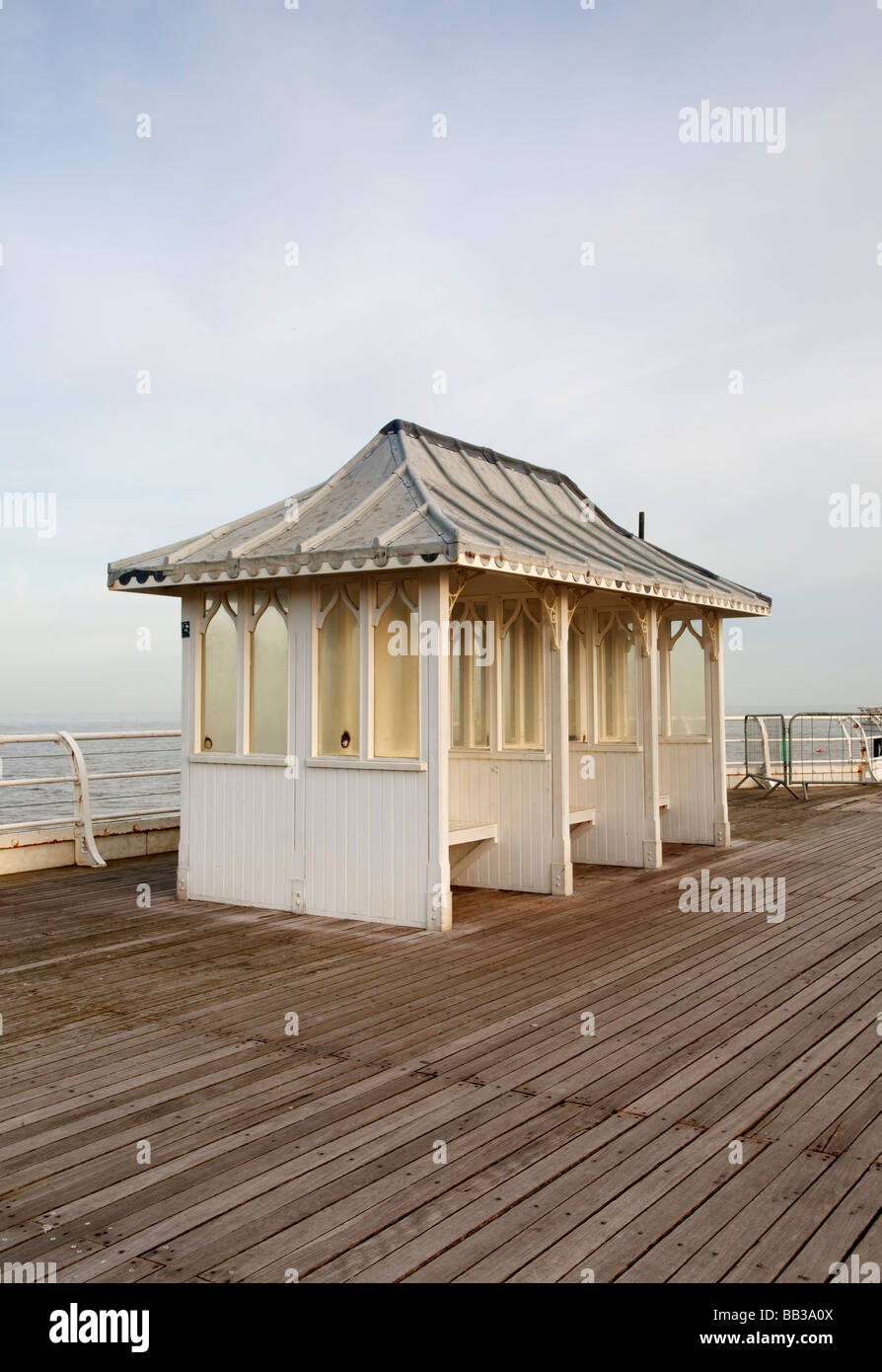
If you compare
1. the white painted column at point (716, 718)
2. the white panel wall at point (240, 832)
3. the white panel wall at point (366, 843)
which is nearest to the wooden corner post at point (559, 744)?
the white panel wall at point (366, 843)

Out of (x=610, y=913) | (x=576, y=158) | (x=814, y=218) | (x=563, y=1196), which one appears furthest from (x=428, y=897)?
(x=814, y=218)

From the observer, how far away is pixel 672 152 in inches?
390

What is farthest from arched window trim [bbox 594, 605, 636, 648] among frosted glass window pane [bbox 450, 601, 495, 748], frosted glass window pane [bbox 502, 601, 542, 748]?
frosted glass window pane [bbox 450, 601, 495, 748]

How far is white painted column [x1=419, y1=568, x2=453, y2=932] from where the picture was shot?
645 cm

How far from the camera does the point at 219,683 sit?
25.0ft

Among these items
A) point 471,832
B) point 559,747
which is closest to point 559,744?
point 559,747

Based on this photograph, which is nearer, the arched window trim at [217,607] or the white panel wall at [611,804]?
the arched window trim at [217,607]

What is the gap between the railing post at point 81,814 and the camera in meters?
9.22

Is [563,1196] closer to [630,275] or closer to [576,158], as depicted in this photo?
[576,158]

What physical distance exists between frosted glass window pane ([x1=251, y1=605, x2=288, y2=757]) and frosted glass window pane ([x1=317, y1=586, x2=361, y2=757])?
13.1 inches

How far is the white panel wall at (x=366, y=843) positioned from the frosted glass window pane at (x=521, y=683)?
89.4 inches

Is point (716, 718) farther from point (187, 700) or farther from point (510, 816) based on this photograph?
point (187, 700)

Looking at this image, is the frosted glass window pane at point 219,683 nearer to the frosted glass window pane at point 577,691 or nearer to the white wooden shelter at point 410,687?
the white wooden shelter at point 410,687
